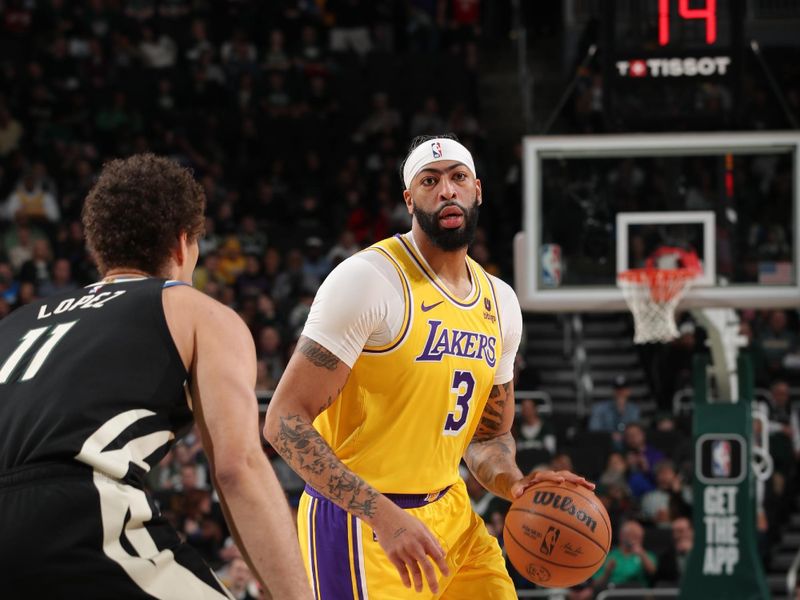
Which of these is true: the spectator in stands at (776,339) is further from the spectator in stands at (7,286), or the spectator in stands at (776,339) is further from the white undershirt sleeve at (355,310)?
the white undershirt sleeve at (355,310)

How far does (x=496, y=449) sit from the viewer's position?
541 centimetres

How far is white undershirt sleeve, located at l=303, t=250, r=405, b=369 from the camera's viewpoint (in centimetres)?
484

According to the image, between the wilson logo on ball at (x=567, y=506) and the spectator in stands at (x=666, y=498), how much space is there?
7.15 metres

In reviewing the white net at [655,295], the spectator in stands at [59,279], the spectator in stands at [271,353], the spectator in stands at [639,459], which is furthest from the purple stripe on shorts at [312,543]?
the spectator in stands at [59,279]

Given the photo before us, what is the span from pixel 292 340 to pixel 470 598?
9.20 metres

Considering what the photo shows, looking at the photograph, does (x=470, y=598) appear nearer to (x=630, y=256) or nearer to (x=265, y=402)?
(x=630, y=256)

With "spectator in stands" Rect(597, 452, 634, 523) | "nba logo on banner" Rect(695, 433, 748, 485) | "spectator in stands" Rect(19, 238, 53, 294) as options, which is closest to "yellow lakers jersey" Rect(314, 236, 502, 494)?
"nba logo on banner" Rect(695, 433, 748, 485)

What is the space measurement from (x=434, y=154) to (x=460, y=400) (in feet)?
3.17

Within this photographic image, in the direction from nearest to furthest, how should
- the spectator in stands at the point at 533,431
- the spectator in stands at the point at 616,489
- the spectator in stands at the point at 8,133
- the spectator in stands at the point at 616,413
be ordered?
the spectator in stands at the point at 616,489 < the spectator in stands at the point at 533,431 < the spectator in stands at the point at 616,413 < the spectator in stands at the point at 8,133

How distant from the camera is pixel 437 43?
19.5 metres

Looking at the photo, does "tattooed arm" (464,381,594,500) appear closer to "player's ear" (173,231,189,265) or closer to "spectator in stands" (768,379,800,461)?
"player's ear" (173,231,189,265)

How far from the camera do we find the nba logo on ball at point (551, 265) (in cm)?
971

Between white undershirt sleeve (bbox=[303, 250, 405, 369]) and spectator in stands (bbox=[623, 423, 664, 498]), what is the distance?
7.86 metres

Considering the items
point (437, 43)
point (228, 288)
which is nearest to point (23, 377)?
point (228, 288)
